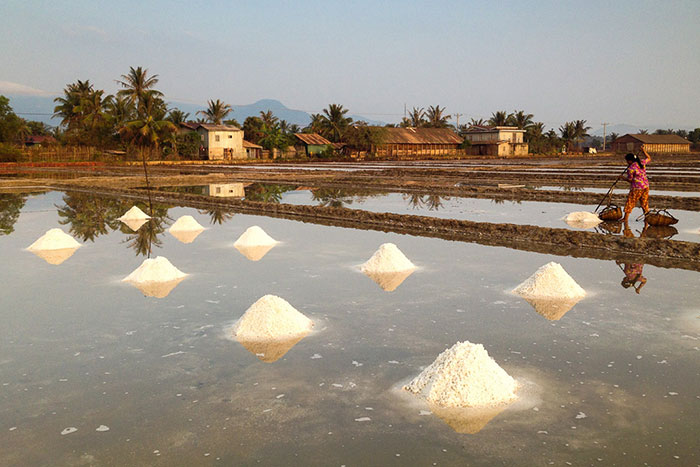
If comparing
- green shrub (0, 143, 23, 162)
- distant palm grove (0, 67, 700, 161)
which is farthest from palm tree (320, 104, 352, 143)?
green shrub (0, 143, 23, 162)

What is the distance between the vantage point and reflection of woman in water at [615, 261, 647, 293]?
6051 millimetres

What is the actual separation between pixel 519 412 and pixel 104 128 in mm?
45068

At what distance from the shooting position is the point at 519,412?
10.7ft

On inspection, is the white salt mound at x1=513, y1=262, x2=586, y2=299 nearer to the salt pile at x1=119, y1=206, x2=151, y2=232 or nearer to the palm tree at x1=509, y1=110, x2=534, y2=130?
the salt pile at x1=119, y1=206, x2=151, y2=232

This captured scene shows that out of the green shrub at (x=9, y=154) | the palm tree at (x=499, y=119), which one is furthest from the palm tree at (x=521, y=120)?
the green shrub at (x=9, y=154)

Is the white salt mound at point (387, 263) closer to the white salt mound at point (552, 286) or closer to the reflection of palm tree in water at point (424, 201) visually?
the white salt mound at point (552, 286)

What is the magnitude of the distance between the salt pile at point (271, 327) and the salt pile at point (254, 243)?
11.0 feet

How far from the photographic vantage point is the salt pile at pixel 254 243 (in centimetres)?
821

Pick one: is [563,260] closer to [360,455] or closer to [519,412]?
[519,412]

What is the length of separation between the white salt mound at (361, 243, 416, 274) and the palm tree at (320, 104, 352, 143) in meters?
48.0

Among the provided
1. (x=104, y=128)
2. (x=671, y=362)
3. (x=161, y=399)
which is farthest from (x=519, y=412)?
(x=104, y=128)

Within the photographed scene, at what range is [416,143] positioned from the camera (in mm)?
52656

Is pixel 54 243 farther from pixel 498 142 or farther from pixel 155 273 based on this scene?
pixel 498 142

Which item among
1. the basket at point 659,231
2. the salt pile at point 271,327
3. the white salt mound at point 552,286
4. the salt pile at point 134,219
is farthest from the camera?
the salt pile at point 134,219
